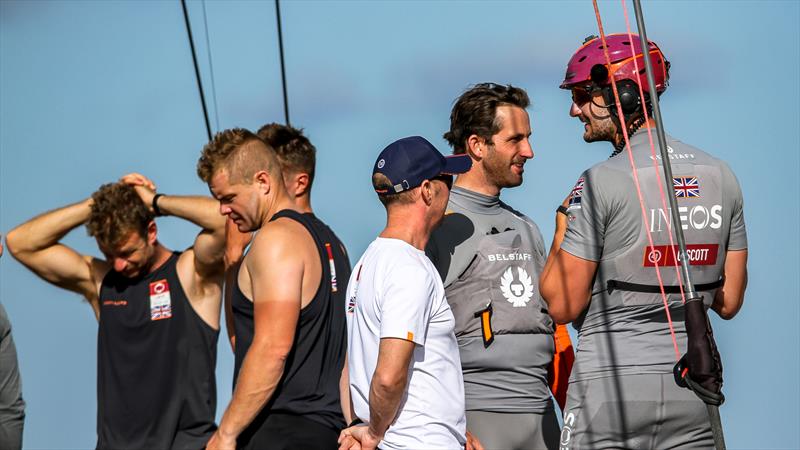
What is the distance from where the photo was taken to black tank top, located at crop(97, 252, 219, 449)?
20.7 ft

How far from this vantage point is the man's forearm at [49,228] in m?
7.12

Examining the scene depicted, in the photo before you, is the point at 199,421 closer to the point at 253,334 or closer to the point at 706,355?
the point at 253,334

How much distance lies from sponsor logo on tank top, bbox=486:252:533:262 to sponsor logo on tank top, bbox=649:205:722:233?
1.04 metres

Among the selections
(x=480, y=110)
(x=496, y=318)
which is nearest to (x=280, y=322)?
(x=496, y=318)

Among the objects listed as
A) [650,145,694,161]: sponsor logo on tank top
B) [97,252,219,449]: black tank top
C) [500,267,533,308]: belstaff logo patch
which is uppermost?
[650,145,694,161]: sponsor logo on tank top

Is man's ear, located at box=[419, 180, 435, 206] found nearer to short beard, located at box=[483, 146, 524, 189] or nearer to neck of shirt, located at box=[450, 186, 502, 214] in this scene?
neck of shirt, located at box=[450, 186, 502, 214]

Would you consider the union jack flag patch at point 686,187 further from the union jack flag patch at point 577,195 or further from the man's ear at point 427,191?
the man's ear at point 427,191

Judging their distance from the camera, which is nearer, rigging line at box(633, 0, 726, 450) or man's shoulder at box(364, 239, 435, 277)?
rigging line at box(633, 0, 726, 450)

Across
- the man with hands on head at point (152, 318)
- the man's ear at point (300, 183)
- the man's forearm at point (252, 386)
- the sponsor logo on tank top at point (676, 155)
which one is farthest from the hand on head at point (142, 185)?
the sponsor logo on tank top at point (676, 155)

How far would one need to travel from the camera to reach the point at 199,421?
6363 millimetres

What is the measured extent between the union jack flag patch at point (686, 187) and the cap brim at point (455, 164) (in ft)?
2.47

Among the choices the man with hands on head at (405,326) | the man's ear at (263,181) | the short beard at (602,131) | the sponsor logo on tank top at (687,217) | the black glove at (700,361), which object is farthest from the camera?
the man's ear at (263,181)

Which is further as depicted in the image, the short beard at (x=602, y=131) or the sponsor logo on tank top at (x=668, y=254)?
the short beard at (x=602, y=131)

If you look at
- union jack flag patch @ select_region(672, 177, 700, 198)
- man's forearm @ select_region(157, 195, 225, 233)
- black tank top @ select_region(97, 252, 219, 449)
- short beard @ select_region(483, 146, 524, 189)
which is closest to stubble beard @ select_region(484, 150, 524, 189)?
short beard @ select_region(483, 146, 524, 189)
